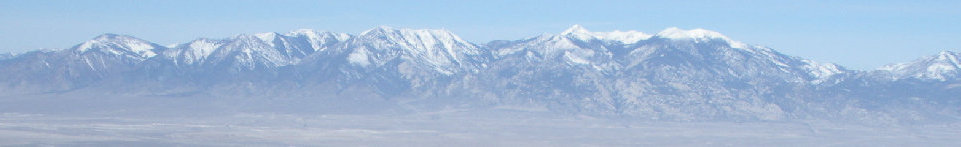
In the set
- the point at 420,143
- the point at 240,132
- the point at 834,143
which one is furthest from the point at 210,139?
the point at 834,143

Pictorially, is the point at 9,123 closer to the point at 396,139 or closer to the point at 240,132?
the point at 240,132

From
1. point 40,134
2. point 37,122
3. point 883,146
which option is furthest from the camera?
point 37,122

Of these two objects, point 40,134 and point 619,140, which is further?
point 619,140

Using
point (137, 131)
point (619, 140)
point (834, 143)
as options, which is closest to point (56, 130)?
point (137, 131)

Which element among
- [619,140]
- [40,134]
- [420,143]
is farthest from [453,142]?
[40,134]

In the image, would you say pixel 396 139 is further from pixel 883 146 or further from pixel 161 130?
pixel 883 146

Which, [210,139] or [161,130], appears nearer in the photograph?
[210,139]

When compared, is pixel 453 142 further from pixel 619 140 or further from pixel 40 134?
pixel 40 134

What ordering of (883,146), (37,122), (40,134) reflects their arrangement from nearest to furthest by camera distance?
(40,134), (883,146), (37,122)
